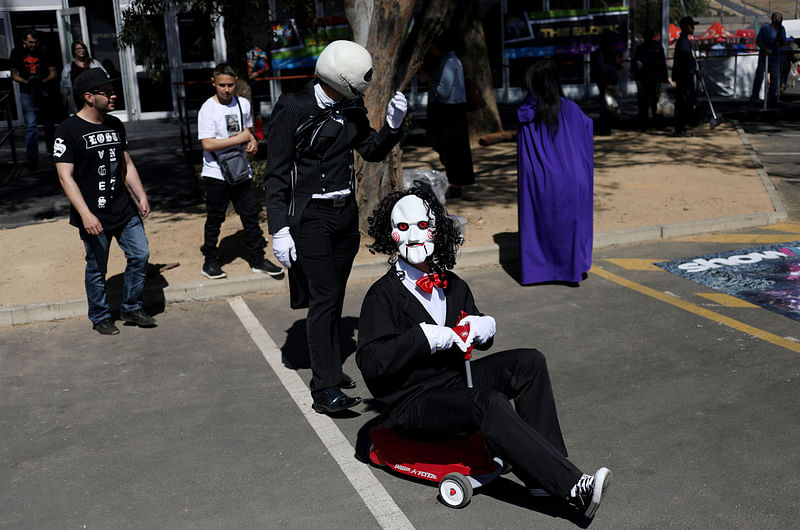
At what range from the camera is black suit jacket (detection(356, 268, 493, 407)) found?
4.13 metres

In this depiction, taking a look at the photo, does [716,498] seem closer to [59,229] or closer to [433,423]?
[433,423]

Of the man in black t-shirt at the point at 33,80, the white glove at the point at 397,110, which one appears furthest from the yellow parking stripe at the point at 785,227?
the man in black t-shirt at the point at 33,80

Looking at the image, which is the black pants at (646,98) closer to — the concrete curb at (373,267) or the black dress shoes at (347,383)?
the concrete curb at (373,267)

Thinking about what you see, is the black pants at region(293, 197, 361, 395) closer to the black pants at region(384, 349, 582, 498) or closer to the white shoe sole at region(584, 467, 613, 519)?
the black pants at region(384, 349, 582, 498)

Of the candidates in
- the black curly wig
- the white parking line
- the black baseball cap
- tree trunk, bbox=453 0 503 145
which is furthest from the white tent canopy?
the black curly wig

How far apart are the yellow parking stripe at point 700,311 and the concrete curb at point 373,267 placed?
0.99 m

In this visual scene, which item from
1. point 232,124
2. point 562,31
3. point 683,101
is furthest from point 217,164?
point 562,31

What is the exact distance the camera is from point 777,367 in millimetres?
5844

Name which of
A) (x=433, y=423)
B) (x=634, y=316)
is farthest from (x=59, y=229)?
(x=433, y=423)

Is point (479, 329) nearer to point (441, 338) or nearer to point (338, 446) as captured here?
point (441, 338)

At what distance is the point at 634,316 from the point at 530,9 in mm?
19073

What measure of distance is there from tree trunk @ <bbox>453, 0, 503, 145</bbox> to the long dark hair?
351 inches

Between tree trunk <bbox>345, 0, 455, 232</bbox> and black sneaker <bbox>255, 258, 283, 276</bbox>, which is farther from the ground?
tree trunk <bbox>345, 0, 455, 232</bbox>

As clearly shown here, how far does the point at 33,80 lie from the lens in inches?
576
